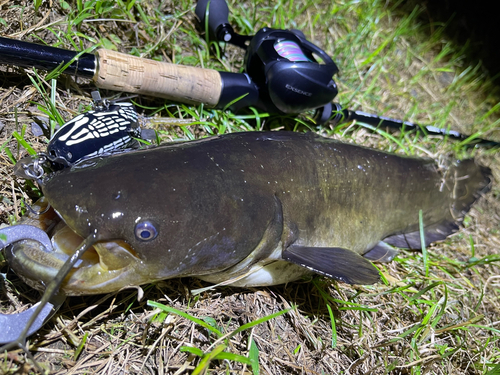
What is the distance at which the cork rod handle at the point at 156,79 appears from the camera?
2229mm

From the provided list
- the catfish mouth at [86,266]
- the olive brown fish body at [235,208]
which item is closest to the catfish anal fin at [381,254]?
the olive brown fish body at [235,208]

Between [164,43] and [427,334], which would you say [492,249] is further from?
[164,43]

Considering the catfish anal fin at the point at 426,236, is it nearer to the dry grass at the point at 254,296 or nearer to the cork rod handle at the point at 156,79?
the dry grass at the point at 254,296

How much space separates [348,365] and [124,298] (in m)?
1.29

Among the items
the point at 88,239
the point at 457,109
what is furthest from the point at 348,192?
the point at 457,109

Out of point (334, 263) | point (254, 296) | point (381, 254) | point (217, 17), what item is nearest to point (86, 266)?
point (254, 296)

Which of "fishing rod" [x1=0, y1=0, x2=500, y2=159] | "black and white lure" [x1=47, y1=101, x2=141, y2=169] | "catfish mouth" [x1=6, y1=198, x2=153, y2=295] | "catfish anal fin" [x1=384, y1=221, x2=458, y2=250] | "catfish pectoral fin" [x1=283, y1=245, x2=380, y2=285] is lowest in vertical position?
"catfish anal fin" [x1=384, y1=221, x2=458, y2=250]

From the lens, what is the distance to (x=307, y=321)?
2.20 metres

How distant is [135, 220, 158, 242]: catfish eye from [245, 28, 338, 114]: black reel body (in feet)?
4.54

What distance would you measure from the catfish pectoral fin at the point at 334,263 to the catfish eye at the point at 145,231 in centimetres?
73

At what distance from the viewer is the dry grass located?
178 centimetres

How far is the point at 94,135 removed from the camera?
73.6 inches

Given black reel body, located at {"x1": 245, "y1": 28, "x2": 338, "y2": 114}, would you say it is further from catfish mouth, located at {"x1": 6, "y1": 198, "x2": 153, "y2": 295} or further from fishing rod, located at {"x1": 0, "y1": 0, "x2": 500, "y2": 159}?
catfish mouth, located at {"x1": 6, "y1": 198, "x2": 153, "y2": 295}

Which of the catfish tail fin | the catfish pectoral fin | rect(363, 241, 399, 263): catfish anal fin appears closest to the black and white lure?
the catfish pectoral fin
